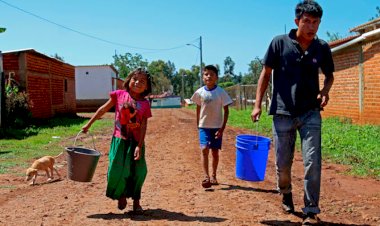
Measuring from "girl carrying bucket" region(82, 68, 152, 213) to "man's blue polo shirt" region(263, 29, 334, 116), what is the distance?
1.36 m

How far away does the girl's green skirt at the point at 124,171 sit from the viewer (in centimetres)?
473

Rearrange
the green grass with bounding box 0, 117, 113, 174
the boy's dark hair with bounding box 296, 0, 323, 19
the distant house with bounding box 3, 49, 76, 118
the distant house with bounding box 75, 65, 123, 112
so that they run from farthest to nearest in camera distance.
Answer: the distant house with bounding box 75, 65, 123, 112, the distant house with bounding box 3, 49, 76, 118, the green grass with bounding box 0, 117, 113, 174, the boy's dark hair with bounding box 296, 0, 323, 19

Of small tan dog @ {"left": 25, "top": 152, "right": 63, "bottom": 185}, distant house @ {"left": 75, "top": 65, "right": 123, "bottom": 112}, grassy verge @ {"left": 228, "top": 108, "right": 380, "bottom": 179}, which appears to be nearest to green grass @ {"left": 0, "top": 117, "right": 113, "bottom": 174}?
small tan dog @ {"left": 25, "top": 152, "right": 63, "bottom": 185}

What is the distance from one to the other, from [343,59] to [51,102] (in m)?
14.6

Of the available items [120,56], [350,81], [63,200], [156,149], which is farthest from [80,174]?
[120,56]

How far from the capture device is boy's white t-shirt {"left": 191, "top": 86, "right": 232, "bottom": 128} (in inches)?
249

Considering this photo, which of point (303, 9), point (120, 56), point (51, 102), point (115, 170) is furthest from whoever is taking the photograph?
point (120, 56)

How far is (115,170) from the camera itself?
4.73 m

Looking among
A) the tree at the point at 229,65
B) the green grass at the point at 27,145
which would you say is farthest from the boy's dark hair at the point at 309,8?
the tree at the point at 229,65

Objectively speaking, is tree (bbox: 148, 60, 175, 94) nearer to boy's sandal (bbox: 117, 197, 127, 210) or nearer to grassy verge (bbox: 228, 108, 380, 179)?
grassy verge (bbox: 228, 108, 380, 179)

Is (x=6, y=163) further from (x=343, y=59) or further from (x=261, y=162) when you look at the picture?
(x=343, y=59)

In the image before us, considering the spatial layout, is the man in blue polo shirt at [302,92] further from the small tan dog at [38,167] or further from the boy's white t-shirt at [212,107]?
the small tan dog at [38,167]

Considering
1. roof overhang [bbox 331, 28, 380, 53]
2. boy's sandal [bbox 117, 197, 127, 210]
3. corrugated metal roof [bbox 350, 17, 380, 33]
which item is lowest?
boy's sandal [bbox 117, 197, 127, 210]

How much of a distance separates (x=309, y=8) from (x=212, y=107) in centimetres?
248
